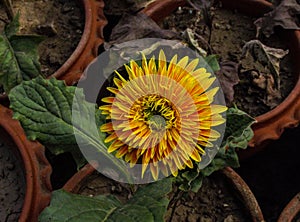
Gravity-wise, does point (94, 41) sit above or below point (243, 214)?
above

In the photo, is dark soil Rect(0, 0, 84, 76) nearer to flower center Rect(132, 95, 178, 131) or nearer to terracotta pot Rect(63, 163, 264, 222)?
terracotta pot Rect(63, 163, 264, 222)

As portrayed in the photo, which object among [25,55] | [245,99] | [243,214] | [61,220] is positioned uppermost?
[25,55]

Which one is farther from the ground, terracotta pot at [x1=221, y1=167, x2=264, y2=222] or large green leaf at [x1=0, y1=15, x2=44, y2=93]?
large green leaf at [x1=0, y1=15, x2=44, y2=93]

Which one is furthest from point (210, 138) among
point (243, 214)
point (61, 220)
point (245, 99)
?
point (245, 99)

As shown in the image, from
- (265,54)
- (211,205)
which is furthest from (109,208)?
(265,54)

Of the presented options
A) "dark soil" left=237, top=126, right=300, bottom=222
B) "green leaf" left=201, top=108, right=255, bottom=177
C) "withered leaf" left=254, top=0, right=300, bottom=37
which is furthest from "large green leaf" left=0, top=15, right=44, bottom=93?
"dark soil" left=237, top=126, right=300, bottom=222

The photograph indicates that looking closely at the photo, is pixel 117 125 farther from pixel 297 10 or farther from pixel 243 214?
pixel 297 10
